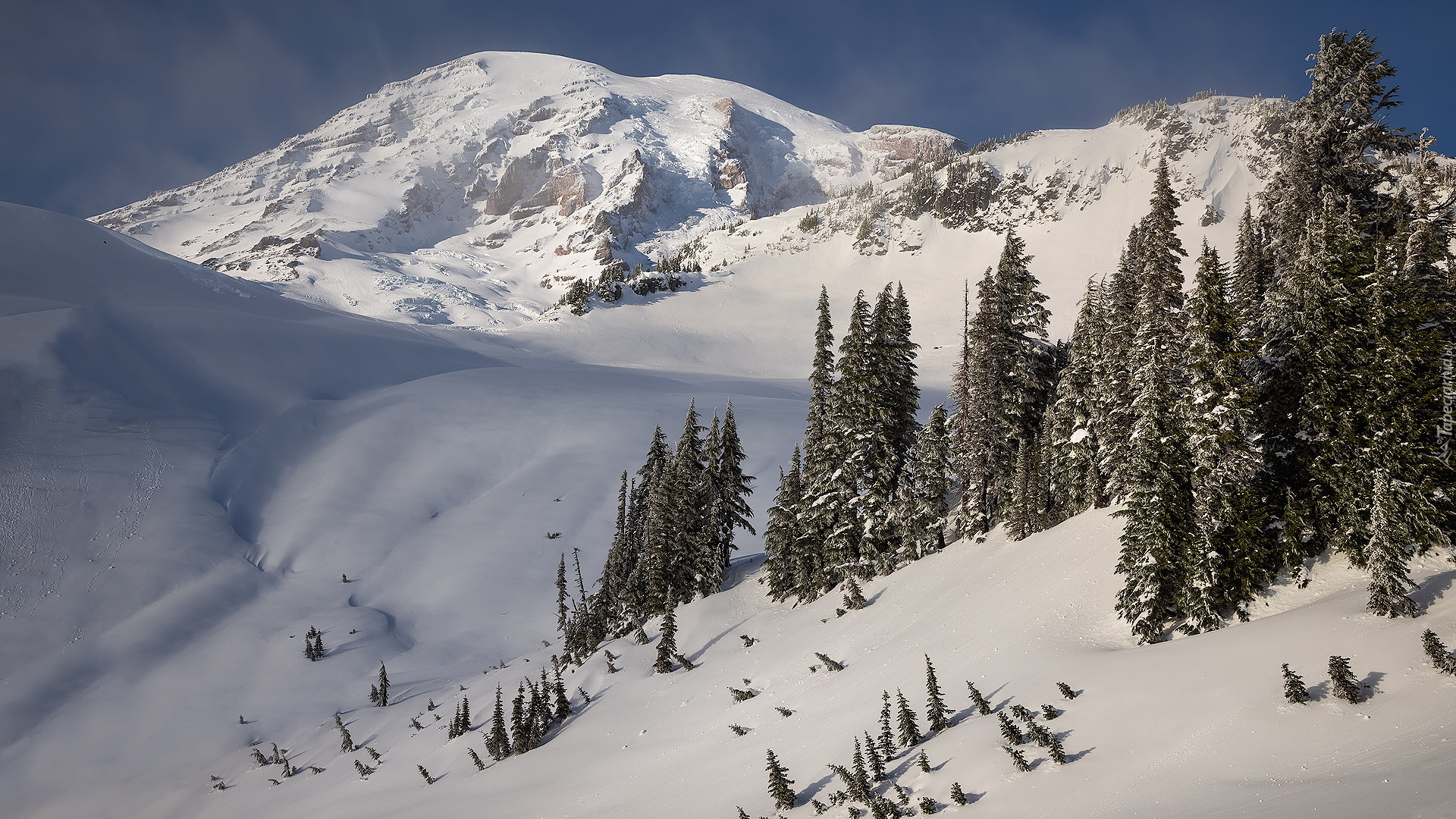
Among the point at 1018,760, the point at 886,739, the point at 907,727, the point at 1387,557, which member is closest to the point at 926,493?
the point at 907,727

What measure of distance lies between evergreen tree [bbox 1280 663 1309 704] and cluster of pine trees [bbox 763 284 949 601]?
18.4 m

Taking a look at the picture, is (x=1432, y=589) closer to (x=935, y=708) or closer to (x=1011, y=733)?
(x=1011, y=733)

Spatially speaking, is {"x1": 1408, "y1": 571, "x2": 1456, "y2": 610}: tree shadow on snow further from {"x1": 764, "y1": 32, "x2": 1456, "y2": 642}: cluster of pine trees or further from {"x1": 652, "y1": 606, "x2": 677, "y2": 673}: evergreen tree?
{"x1": 652, "y1": 606, "x2": 677, "y2": 673}: evergreen tree

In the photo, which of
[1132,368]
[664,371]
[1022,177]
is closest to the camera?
[1132,368]

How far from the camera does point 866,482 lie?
30703mm

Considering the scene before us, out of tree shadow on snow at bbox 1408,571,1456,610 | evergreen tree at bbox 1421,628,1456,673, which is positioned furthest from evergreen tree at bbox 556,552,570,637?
evergreen tree at bbox 1421,628,1456,673

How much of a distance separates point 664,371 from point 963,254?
95.5 m

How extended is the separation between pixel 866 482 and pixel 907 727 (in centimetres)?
1683

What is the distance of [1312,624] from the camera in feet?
42.9

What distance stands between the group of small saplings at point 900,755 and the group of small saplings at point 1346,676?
11.8 feet

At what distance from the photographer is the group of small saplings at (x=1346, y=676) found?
1077 centimetres

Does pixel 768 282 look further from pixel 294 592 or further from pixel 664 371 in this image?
pixel 294 592

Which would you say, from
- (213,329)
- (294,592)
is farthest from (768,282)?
(294,592)

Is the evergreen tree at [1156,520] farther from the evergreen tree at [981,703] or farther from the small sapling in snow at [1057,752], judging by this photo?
the small sapling in snow at [1057,752]
